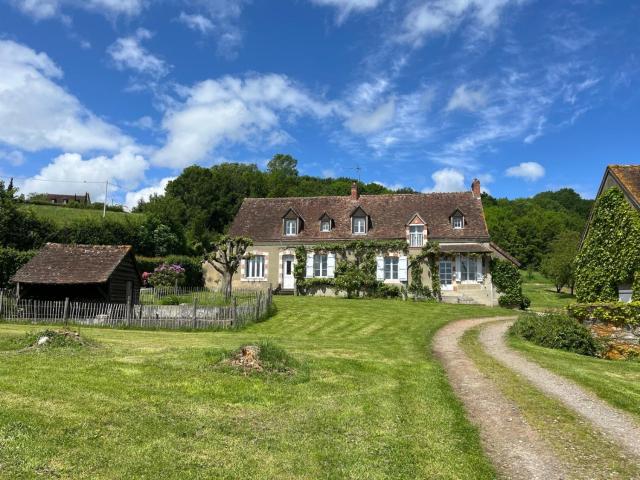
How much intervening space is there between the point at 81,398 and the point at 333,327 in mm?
13563

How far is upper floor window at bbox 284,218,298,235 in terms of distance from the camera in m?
36.3

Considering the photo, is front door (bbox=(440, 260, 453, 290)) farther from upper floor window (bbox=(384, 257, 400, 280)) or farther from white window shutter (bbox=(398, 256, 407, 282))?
upper floor window (bbox=(384, 257, 400, 280))

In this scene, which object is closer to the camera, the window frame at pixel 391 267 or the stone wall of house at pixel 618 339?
the stone wall of house at pixel 618 339

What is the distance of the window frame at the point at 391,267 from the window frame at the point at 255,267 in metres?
8.95

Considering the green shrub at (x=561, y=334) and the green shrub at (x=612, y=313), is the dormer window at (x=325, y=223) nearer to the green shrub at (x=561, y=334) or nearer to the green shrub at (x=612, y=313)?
the green shrub at (x=561, y=334)

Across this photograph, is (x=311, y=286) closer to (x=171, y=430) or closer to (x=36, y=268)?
(x=36, y=268)

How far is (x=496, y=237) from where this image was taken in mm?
84812

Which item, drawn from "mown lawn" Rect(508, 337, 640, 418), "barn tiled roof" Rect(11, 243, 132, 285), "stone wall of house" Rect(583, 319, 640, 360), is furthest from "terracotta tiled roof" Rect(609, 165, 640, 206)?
"barn tiled roof" Rect(11, 243, 132, 285)

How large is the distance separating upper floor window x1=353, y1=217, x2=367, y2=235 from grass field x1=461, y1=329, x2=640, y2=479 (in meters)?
24.5

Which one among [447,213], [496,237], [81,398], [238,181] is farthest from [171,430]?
[496,237]

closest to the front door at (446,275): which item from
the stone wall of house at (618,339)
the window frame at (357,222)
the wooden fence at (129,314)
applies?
the window frame at (357,222)

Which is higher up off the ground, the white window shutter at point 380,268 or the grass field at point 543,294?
the white window shutter at point 380,268

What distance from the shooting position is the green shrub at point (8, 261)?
2773 cm

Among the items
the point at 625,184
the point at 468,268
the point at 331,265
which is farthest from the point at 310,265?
the point at 625,184
